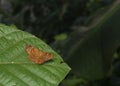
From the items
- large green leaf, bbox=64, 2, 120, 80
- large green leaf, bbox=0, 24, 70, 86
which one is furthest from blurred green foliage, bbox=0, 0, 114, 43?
large green leaf, bbox=0, 24, 70, 86

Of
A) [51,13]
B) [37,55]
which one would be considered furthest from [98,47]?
[51,13]

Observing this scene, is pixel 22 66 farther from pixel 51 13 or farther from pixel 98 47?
pixel 51 13

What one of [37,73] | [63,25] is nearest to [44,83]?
[37,73]

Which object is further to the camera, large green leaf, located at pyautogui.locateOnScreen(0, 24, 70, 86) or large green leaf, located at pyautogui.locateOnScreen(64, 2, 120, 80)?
large green leaf, located at pyautogui.locateOnScreen(64, 2, 120, 80)

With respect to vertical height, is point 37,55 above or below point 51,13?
below

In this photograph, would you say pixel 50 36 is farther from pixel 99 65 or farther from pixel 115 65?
pixel 99 65

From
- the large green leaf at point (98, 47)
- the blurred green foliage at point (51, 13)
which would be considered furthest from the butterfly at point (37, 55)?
the blurred green foliage at point (51, 13)

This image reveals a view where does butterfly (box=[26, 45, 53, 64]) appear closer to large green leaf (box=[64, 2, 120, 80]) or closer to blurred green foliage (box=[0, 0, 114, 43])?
large green leaf (box=[64, 2, 120, 80])
